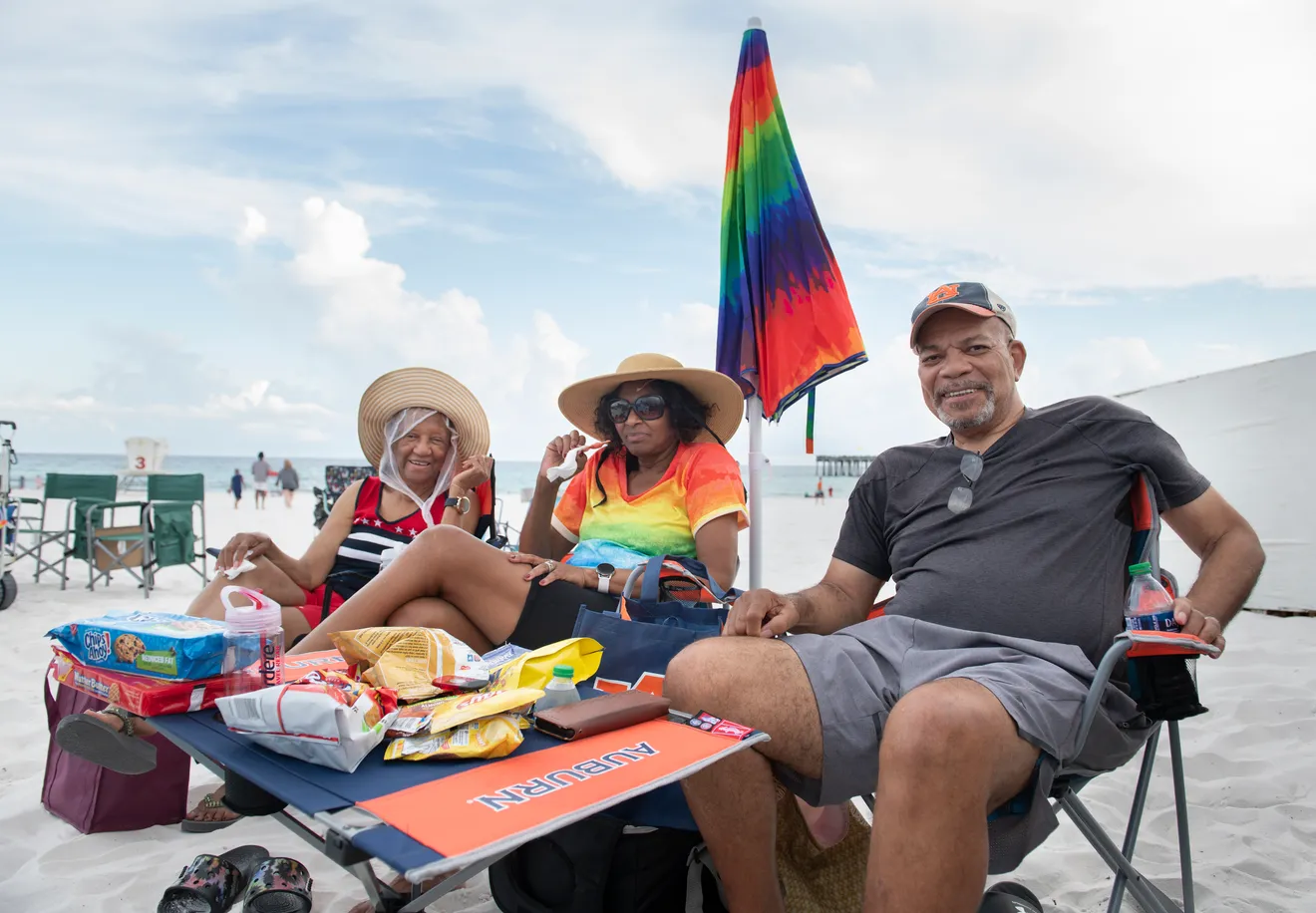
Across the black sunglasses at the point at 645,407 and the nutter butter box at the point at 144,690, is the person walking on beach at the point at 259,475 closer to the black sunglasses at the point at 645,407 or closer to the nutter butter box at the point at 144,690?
the black sunglasses at the point at 645,407

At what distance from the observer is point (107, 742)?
5.24ft

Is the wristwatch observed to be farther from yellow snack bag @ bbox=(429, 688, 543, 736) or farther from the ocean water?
the ocean water

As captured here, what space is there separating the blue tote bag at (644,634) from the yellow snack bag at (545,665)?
9 centimetres

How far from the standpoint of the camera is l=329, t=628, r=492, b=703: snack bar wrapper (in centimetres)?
174

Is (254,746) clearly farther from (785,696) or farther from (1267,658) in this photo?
(1267,658)

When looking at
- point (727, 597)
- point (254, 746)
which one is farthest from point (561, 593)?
point (254, 746)

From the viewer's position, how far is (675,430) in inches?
120

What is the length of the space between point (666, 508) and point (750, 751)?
1298 mm

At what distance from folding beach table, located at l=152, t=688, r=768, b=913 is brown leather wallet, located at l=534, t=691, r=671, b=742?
18 millimetres

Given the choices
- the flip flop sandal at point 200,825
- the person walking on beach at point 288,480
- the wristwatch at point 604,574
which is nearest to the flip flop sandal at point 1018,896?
the wristwatch at point 604,574

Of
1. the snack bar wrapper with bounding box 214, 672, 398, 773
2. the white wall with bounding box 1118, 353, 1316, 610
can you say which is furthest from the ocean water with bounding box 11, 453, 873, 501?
the snack bar wrapper with bounding box 214, 672, 398, 773

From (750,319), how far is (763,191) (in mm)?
501

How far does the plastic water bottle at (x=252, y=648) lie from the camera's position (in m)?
1.62

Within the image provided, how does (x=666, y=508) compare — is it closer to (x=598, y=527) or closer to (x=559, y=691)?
(x=598, y=527)
